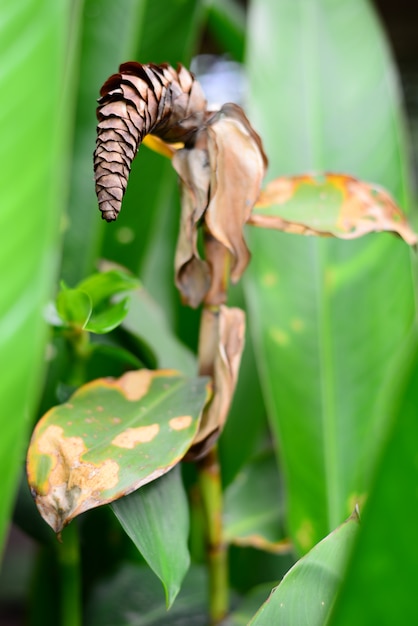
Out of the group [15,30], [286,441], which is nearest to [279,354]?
[286,441]

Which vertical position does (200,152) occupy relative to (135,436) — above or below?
above

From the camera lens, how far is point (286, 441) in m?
0.45

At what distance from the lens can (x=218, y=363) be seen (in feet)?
1.02

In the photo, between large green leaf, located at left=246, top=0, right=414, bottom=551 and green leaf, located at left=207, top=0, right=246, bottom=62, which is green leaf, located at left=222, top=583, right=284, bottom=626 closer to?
large green leaf, located at left=246, top=0, right=414, bottom=551

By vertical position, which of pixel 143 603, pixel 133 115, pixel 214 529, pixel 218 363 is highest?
pixel 133 115

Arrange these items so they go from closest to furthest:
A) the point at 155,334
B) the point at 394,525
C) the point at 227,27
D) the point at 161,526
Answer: the point at 394,525 → the point at 161,526 → the point at 155,334 → the point at 227,27

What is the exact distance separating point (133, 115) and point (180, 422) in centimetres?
13

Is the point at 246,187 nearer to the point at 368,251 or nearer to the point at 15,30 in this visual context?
the point at 15,30

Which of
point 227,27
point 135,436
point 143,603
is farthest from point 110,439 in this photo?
point 227,27

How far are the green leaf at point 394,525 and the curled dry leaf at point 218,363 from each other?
143 millimetres

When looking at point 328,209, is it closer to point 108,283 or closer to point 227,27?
point 108,283

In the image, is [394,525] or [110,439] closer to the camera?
[394,525]

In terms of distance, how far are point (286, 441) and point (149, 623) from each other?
5.8 inches

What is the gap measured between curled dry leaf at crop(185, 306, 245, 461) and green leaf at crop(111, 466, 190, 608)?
26mm
